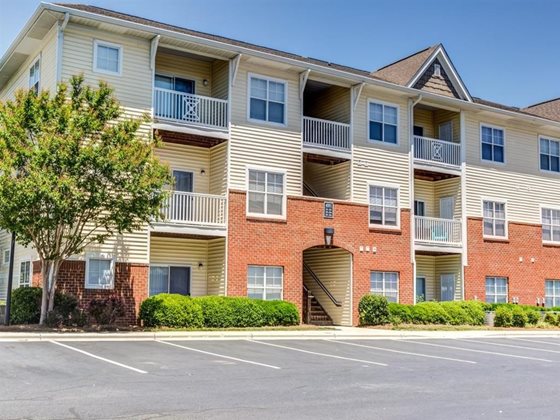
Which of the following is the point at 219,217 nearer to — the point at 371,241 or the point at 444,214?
the point at 371,241

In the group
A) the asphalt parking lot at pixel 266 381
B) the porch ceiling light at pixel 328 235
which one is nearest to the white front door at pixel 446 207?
the porch ceiling light at pixel 328 235

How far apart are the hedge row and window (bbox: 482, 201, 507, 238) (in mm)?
12253

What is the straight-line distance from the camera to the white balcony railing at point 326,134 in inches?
1120

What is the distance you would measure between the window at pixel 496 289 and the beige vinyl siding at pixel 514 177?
2971mm

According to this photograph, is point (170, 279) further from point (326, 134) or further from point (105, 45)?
point (105, 45)

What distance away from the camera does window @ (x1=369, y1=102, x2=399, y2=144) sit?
29922 mm

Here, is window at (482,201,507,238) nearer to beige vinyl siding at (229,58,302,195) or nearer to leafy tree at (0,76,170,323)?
beige vinyl siding at (229,58,302,195)

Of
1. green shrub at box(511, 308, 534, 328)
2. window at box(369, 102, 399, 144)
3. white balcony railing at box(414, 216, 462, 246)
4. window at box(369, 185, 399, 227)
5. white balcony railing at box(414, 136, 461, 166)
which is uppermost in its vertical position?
window at box(369, 102, 399, 144)

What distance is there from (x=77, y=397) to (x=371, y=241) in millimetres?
20172

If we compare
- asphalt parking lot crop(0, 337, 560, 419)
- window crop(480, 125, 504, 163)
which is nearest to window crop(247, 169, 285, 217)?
asphalt parking lot crop(0, 337, 560, 419)

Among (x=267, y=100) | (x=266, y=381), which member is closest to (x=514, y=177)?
(x=267, y=100)

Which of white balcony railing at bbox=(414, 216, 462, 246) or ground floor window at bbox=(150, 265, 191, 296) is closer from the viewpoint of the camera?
ground floor window at bbox=(150, 265, 191, 296)

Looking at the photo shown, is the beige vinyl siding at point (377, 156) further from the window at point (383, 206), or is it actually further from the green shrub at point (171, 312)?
the green shrub at point (171, 312)

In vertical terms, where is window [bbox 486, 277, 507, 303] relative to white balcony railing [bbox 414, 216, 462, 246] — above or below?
below
